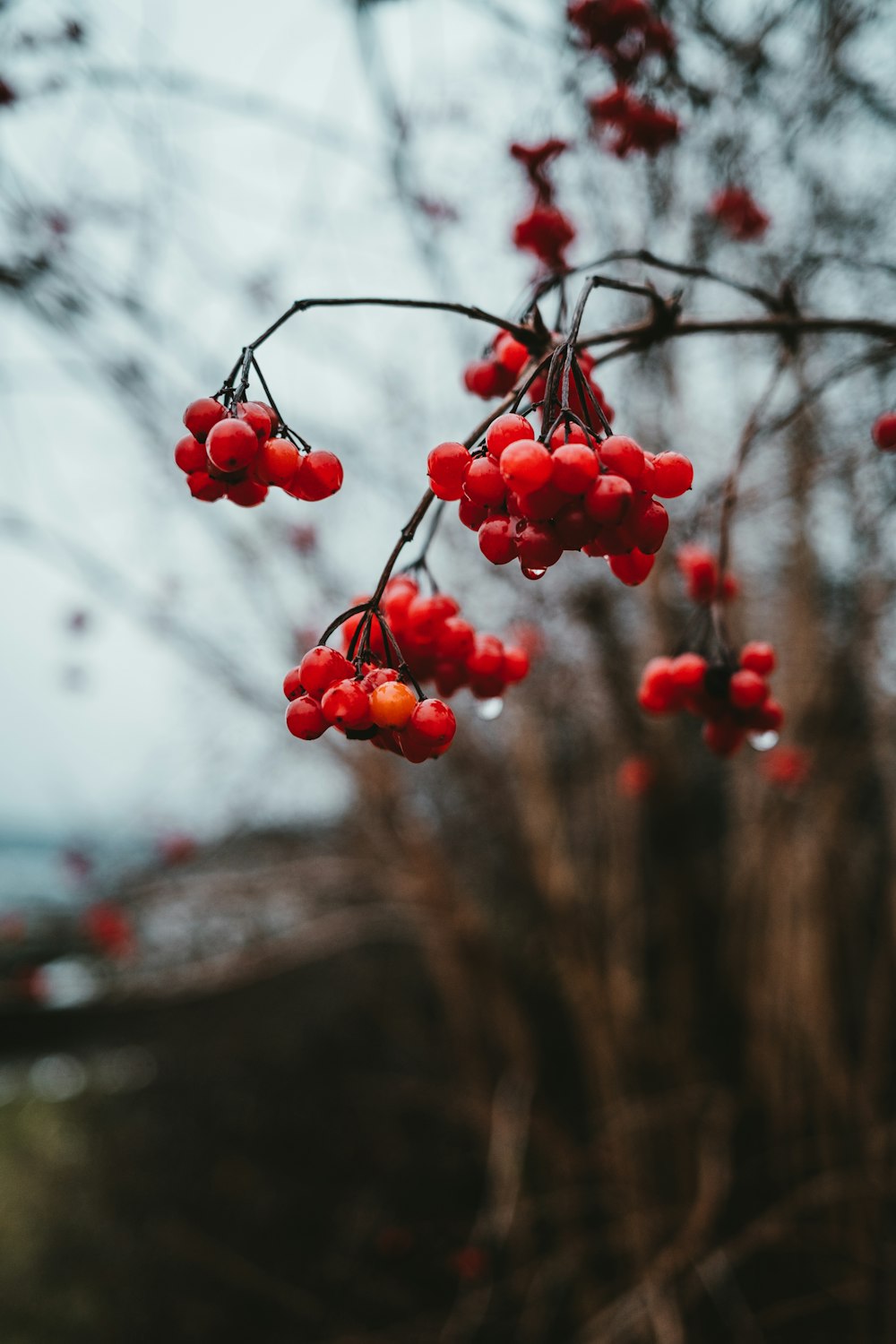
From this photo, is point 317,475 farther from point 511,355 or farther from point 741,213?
point 741,213

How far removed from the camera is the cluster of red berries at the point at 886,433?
3.56 ft

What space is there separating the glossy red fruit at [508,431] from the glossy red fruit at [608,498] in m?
0.07

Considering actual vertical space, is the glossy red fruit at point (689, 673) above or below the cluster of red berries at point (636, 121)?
below

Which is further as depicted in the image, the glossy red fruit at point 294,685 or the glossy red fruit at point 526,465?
the glossy red fruit at point 294,685

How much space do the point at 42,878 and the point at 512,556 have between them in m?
6.63

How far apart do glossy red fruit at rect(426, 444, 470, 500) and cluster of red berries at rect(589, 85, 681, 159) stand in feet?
3.87

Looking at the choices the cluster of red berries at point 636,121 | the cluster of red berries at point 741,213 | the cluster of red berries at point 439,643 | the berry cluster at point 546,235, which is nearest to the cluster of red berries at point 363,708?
the cluster of red berries at point 439,643

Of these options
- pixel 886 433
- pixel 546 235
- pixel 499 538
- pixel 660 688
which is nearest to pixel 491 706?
pixel 660 688

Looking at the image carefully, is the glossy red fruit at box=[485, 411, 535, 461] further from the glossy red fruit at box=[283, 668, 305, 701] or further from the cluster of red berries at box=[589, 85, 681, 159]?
the cluster of red berries at box=[589, 85, 681, 159]

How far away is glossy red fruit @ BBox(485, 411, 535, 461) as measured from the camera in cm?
68

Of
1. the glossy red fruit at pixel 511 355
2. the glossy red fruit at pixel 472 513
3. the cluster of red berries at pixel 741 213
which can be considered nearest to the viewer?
the glossy red fruit at pixel 472 513

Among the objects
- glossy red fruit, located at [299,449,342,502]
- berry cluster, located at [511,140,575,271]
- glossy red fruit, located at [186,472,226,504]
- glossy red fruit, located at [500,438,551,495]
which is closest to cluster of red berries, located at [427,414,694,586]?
glossy red fruit, located at [500,438,551,495]

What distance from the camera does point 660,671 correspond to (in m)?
1.11

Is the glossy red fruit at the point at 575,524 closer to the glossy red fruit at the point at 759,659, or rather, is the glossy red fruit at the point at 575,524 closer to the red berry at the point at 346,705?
the red berry at the point at 346,705
